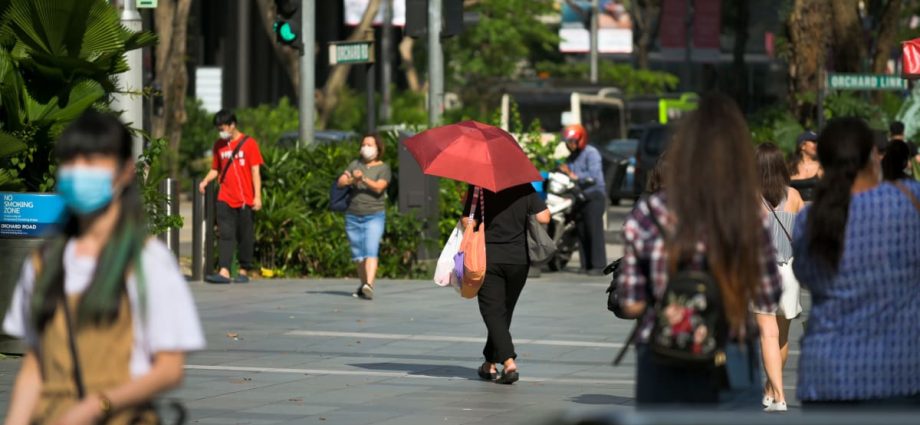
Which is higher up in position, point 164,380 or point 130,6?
point 130,6

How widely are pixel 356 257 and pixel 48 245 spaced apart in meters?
12.1

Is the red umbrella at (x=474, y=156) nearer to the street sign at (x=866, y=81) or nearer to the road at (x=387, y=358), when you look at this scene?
the road at (x=387, y=358)

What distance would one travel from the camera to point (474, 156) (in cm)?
1133

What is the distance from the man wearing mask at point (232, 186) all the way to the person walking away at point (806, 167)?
711 centimetres

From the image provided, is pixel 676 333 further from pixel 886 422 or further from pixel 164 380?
pixel 886 422

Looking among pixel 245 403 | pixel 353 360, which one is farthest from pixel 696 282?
pixel 353 360

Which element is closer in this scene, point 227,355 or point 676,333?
point 676,333

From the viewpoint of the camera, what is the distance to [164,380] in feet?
13.8

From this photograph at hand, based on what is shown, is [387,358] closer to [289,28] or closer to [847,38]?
[289,28]

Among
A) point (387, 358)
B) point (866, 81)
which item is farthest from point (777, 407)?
point (866, 81)

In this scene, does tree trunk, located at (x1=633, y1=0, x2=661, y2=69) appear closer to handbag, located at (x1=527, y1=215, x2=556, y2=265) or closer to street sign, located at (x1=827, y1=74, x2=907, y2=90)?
street sign, located at (x1=827, y1=74, x2=907, y2=90)

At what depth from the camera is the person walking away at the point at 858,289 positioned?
5516mm

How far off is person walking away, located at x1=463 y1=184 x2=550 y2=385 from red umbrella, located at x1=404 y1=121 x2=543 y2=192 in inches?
5.9

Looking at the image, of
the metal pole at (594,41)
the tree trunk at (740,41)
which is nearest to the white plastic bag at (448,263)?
the metal pole at (594,41)
